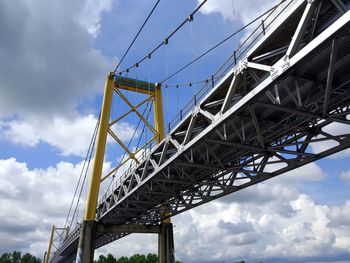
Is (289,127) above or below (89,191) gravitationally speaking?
below

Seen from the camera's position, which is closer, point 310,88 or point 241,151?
point 310,88

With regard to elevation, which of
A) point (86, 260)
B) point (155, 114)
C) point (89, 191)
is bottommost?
point (86, 260)

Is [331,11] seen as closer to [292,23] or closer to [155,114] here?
[292,23]

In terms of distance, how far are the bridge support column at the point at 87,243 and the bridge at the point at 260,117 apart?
75 mm

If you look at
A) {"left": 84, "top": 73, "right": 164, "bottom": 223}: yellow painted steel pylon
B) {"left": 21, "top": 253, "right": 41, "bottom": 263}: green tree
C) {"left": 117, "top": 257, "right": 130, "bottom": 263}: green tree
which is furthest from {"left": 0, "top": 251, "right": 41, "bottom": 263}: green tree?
{"left": 84, "top": 73, "right": 164, "bottom": 223}: yellow painted steel pylon

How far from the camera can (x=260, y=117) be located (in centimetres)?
1497

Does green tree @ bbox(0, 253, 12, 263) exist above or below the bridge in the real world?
above

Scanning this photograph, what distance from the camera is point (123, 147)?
1310 inches

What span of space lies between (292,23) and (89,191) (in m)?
23.4

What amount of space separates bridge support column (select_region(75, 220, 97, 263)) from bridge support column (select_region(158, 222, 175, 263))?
559 cm

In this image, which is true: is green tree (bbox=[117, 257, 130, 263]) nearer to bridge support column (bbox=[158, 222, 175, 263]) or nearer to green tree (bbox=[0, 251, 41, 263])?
green tree (bbox=[0, 251, 41, 263])

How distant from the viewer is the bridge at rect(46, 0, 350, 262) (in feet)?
31.1

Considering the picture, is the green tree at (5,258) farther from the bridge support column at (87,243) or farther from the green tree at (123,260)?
the bridge support column at (87,243)

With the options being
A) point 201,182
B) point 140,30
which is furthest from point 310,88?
point 140,30
